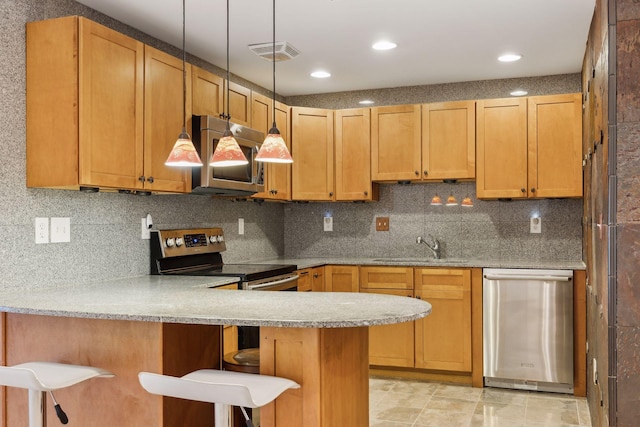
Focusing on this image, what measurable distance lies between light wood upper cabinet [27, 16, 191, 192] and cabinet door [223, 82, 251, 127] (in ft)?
3.20

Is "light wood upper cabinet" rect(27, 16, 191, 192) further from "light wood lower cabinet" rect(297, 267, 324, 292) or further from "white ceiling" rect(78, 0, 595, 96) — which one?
"light wood lower cabinet" rect(297, 267, 324, 292)

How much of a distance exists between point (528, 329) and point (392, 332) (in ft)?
3.35

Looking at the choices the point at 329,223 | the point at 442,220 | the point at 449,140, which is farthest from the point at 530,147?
the point at 329,223

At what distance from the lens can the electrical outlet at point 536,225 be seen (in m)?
4.84

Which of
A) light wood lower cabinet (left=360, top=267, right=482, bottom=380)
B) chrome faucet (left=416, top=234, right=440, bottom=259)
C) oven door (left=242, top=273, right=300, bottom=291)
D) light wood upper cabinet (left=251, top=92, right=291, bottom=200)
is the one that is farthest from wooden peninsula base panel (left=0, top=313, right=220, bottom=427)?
chrome faucet (left=416, top=234, right=440, bottom=259)

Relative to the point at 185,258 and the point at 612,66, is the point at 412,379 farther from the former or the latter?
the point at 612,66

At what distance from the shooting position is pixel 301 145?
16.7ft

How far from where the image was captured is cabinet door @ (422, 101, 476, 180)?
4703mm

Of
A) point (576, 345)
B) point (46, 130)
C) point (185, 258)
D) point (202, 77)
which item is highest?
point (202, 77)

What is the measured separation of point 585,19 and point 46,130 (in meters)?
3.09

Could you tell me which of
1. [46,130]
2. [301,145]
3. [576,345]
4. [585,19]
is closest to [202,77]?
[46,130]

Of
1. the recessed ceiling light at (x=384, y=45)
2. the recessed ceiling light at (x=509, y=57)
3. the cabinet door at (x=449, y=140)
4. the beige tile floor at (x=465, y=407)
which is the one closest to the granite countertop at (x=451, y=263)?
the cabinet door at (x=449, y=140)

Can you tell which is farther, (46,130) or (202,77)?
(202,77)

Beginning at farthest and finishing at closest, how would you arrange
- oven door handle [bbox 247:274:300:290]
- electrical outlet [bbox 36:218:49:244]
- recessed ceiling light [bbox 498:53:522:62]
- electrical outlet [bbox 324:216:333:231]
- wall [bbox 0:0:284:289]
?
electrical outlet [bbox 324:216:333:231], recessed ceiling light [bbox 498:53:522:62], oven door handle [bbox 247:274:300:290], electrical outlet [bbox 36:218:49:244], wall [bbox 0:0:284:289]
